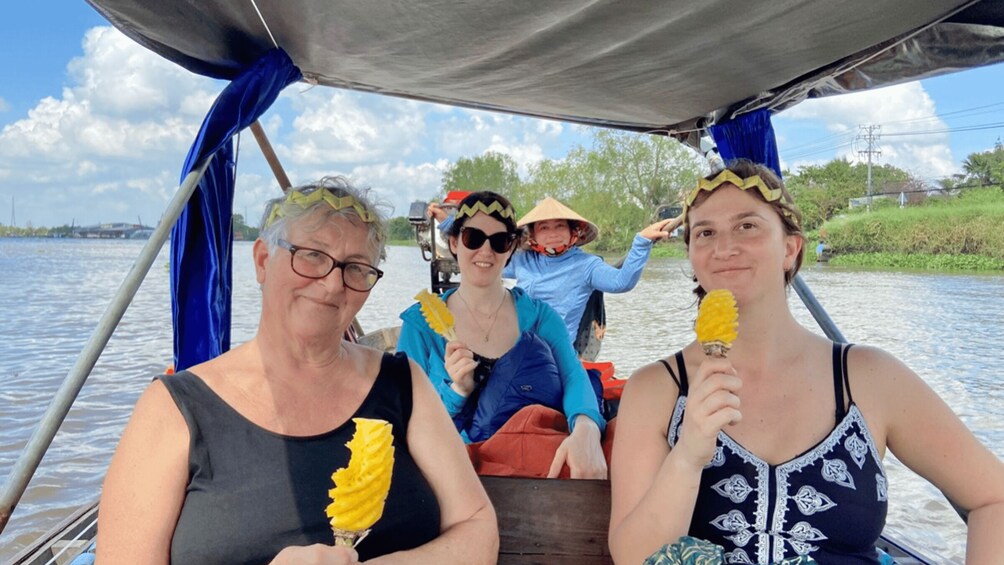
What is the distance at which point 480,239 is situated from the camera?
2.96 meters

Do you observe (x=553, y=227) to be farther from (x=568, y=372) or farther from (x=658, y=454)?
(x=658, y=454)

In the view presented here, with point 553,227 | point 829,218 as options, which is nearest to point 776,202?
point 553,227

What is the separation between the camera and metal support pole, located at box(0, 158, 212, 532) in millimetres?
1802

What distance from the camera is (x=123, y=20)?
2.31 metres

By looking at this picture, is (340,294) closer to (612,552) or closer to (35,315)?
(612,552)

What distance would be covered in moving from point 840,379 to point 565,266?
3451 millimetres

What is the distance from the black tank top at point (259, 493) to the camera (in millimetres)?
1443

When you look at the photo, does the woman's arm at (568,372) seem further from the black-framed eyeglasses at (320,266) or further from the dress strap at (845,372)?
the black-framed eyeglasses at (320,266)

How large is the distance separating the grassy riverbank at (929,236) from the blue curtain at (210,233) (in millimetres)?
36135

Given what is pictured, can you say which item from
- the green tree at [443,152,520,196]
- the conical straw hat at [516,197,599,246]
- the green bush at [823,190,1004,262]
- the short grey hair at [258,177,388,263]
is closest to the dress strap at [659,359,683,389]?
the short grey hair at [258,177,388,263]

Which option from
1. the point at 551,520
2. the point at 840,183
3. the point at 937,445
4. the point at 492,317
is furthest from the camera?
the point at 840,183

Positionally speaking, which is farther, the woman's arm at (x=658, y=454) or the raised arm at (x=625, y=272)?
the raised arm at (x=625, y=272)

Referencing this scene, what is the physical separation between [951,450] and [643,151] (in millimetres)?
40858

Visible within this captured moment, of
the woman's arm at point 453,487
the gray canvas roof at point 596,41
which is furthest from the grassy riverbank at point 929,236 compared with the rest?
the woman's arm at point 453,487
